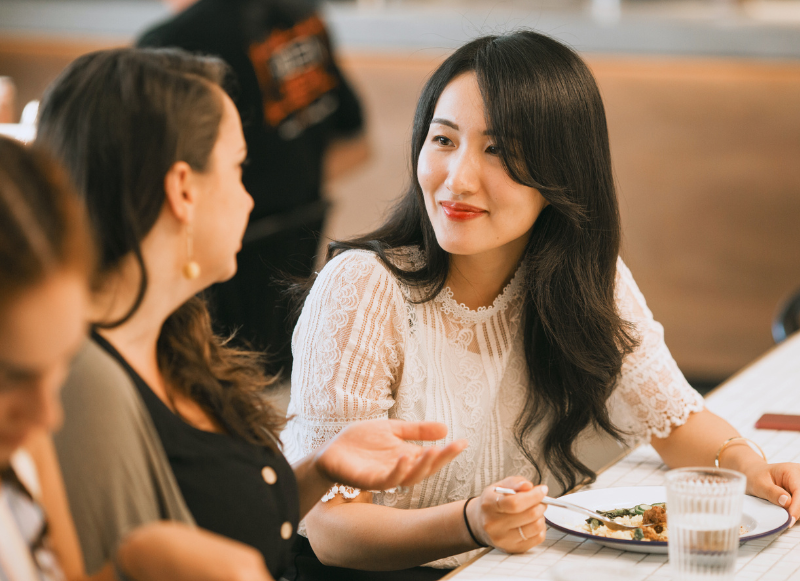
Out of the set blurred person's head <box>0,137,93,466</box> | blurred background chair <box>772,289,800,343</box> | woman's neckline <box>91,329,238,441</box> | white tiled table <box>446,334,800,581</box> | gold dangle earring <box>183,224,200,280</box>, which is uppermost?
blurred person's head <box>0,137,93,466</box>

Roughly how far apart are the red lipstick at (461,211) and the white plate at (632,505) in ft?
1.55

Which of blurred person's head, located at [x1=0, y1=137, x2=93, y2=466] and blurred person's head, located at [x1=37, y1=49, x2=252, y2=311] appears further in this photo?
blurred person's head, located at [x1=37, y1=49, x2=252, y2=311]

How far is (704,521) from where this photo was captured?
3.10 feet

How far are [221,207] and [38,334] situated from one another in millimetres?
378

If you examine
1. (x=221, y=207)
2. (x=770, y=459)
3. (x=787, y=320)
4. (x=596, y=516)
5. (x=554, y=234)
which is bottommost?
(x=787, y=320)

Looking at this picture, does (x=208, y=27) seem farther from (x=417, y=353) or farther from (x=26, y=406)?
(x=26, y=406)

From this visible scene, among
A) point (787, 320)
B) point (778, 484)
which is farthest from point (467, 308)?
point (787, 320)

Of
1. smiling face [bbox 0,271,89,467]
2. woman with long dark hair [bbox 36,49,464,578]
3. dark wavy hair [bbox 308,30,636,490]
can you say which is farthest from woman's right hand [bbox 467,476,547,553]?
smiling face [bbox 0,271,89,467]

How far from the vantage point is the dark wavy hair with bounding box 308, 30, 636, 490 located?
4.77 ft

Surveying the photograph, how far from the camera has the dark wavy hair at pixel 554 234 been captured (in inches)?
57.3

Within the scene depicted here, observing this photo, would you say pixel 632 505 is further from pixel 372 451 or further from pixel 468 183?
pixel 468 183

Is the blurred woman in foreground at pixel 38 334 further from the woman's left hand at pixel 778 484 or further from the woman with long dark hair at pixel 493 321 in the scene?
the woman's left hand at pixel 778 484

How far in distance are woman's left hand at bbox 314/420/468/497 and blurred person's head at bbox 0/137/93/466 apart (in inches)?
19.9

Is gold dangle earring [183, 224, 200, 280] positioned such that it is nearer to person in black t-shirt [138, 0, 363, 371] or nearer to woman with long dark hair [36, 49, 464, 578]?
woman with long dark hair [36, 49, 464, 578]
